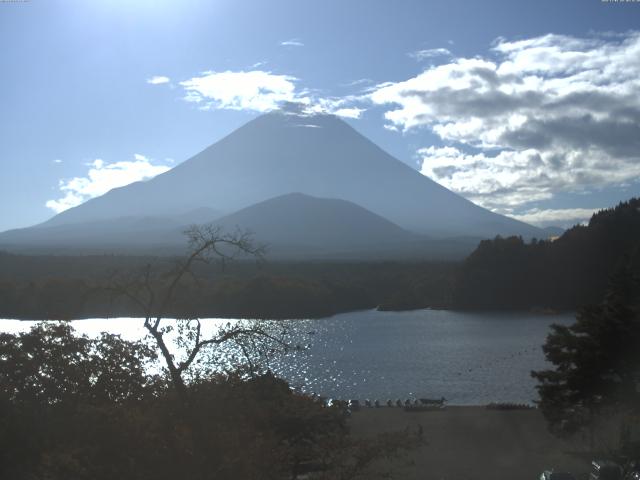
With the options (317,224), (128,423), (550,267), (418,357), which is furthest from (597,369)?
(317,224)

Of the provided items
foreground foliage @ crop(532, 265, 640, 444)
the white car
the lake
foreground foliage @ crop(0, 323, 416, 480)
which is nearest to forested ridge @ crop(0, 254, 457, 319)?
the lake

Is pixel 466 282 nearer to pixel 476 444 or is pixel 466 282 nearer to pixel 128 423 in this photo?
pixel 476 444

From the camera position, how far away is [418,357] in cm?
2872

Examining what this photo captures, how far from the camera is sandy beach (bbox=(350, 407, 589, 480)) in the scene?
11.5 metres

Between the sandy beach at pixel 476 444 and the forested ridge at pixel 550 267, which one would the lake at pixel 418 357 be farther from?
the forested ridge at pixel 550 267

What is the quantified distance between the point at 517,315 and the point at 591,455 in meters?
35.8

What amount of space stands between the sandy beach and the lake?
11.0 ft

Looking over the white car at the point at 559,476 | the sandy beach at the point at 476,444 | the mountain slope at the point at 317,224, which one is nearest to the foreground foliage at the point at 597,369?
the sandy beach at the point at 476,444

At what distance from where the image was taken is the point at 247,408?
6426 mm

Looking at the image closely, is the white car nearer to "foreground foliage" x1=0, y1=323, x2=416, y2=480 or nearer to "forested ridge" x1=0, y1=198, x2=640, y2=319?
"foreground foliage" x1=0, y1=323, x2=416, y2=480

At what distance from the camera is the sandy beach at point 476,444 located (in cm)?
1152

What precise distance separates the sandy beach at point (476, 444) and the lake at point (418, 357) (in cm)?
335

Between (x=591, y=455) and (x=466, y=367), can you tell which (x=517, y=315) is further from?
(x=591, y=455)

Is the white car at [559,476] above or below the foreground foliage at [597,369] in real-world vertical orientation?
below
